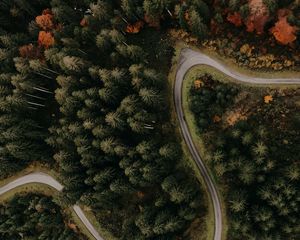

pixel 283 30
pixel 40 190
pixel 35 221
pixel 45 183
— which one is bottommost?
pixel 35 221

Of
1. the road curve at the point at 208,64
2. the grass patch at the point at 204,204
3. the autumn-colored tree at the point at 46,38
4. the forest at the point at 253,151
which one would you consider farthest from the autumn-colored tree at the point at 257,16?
the autumn-colored tree at the point at 46,38

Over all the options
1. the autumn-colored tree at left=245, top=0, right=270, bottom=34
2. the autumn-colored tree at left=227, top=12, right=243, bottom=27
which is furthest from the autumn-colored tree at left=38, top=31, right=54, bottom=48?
the autumn-colored tree at left=245, top=0, right=270, bottom=34

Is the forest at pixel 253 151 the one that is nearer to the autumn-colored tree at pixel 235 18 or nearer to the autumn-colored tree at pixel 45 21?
the autumn-colored tree at pixel 235 18

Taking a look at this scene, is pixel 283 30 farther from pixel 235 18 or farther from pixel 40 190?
pixel 40 190

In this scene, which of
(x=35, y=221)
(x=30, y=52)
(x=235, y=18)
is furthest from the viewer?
(x=35, y=221)

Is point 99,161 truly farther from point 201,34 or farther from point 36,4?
point 36,4

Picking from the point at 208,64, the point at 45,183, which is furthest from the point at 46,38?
the point at 208,64


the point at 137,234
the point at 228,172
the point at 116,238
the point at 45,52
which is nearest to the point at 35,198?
the point at 116,238
